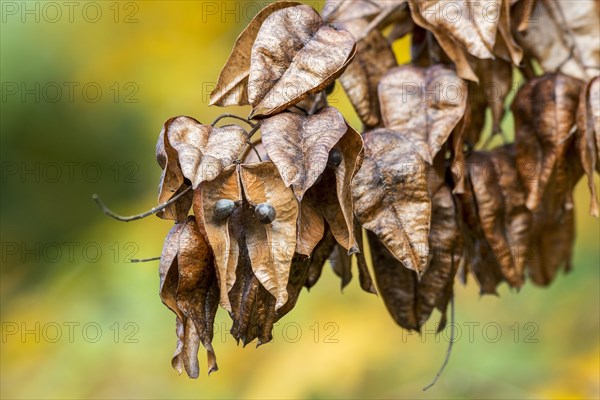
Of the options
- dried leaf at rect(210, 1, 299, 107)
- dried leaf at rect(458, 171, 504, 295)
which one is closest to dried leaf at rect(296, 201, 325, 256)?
dried leaf at rect(210, 1, 299, 107)

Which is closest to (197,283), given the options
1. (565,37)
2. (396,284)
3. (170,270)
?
(170,270)

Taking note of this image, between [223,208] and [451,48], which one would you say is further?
[451,48]

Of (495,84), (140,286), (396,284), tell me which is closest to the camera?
(396,284)

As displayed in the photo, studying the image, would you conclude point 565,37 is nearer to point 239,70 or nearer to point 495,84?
point 495,84

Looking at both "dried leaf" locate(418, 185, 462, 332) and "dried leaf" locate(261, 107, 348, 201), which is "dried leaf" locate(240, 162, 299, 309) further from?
"dried leaf" locate(418, 185, 462, 332)

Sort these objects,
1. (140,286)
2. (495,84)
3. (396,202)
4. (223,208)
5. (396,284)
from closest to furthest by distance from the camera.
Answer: (223,208) < (396,202) < (396,284) < (495,84) < (140,286)

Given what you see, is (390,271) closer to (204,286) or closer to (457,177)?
(457,177)

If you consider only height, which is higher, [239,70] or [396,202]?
[239,70]
